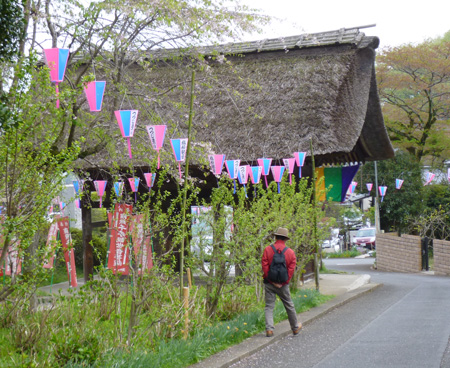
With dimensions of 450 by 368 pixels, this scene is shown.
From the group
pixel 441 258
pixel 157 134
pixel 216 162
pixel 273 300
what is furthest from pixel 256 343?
pixel 441 258

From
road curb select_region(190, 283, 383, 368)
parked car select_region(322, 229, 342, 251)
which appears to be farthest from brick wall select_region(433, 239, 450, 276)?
parked car select_region(322, 229, 342, 251)

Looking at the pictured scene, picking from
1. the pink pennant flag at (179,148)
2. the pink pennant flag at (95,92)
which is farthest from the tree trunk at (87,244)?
the pink pennant flag at (95,92)

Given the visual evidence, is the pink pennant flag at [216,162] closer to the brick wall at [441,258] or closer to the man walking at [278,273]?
the man walking at [278,273]

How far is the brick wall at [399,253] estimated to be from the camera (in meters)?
23.1

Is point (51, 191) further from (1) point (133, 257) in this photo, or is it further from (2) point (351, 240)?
(2) point (351, 240)

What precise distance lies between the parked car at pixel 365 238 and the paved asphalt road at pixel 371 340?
88.4 feet

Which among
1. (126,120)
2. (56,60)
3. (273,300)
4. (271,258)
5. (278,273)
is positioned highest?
(56,60)

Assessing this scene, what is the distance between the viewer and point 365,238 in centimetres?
3878

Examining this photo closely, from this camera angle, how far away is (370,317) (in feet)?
32.3

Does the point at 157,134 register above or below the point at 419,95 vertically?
below

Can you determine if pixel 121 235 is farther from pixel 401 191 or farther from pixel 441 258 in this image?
pixel 401 191

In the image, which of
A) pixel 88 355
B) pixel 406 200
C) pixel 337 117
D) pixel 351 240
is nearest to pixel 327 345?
pixel 88 355

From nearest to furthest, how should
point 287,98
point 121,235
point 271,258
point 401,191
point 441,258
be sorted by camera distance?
point 121,235 < point 271,258 < point 287,98 < point 441,258 < point 401,191

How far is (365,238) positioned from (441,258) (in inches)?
686
